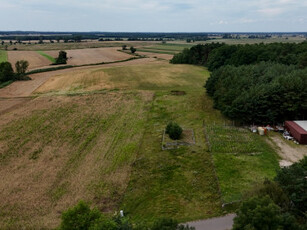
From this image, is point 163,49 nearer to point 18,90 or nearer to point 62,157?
point 18,90

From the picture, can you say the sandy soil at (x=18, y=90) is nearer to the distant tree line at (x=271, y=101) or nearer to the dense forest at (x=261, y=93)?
the dense forest at (x=261, y=93)

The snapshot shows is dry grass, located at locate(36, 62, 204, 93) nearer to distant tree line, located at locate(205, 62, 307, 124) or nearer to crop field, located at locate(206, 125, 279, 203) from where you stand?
distant tree line, located at locate(205, 62, 307, 124)

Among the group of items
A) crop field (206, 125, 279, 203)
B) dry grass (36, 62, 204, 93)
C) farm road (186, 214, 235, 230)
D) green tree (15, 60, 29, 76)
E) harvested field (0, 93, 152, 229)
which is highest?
green tree (15, 60, 29, 76)

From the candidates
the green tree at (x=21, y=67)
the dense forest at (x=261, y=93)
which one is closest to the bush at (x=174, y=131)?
the dense forest at (x=261, y=93)

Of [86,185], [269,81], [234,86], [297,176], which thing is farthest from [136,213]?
[269,81]

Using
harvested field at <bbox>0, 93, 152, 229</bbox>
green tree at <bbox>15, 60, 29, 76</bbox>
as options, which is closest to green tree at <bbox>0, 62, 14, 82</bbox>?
green tree at <bbox>15, 60, 29, 76</bbox>

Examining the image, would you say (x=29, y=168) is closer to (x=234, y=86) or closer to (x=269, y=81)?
(x=234, y=86)

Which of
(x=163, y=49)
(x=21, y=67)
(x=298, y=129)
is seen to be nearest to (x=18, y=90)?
(x=21, y=67)
